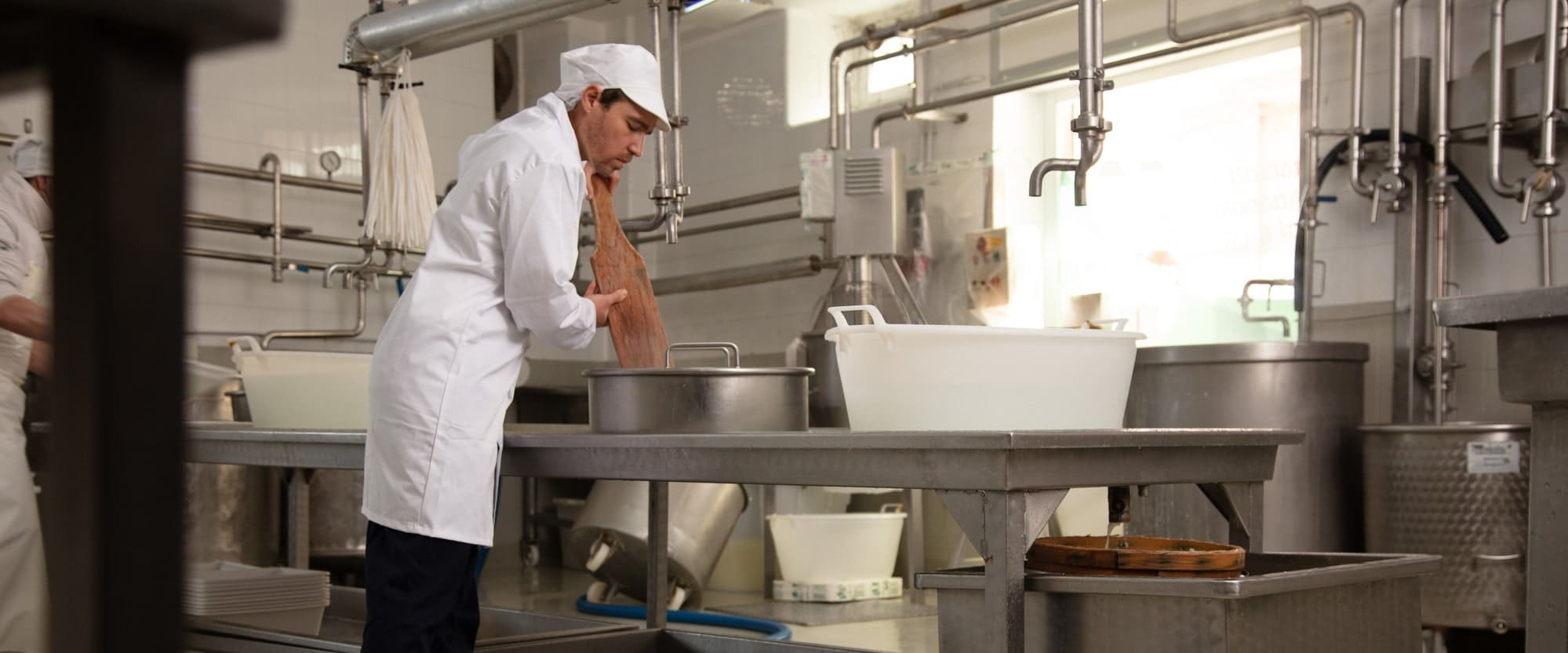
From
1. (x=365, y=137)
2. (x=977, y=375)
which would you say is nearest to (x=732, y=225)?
(x=365, y=137)

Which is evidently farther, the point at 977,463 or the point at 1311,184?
the point at 1311,184

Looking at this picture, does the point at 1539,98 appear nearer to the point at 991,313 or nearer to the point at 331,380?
the point at 991,313

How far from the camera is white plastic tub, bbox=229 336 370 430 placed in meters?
2.91

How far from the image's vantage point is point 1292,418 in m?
3.86

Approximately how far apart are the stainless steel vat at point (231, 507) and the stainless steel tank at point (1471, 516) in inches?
142

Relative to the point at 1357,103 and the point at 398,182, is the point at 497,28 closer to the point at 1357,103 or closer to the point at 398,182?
the point at 398,182

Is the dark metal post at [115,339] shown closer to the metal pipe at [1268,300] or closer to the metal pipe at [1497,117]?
the metal pipe at [1497,117]

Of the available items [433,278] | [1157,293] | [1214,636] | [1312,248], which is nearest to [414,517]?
[433,278]

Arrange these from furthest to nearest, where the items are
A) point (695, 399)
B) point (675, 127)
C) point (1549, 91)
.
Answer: point (1549, 91) < point (675, 127) < point (695, 399)

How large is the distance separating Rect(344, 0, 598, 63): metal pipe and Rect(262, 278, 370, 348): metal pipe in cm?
184

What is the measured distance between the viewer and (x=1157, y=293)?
15.9ft

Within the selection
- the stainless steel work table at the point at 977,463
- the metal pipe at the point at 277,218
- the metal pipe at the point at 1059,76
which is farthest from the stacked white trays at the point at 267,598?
the metal pipe at the point at 1059,76

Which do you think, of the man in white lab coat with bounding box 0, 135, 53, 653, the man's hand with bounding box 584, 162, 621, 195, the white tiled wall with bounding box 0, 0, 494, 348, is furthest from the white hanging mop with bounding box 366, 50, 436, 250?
the white tiled wall with bounding box 0, 0, 494, 348

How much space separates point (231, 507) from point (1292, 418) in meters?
3.49
